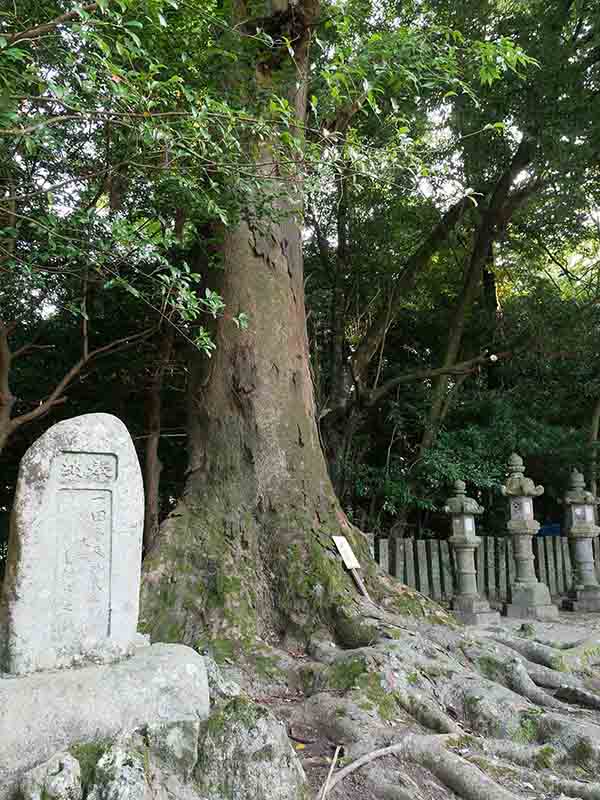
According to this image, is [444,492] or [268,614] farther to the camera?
[444,492]

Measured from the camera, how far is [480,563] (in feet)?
34.6

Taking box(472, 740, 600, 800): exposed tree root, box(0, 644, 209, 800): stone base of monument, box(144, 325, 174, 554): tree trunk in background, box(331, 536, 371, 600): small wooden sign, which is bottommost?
box(472, 740, 600, 800): exposed tree root

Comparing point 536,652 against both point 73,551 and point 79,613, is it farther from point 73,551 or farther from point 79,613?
point 73,551

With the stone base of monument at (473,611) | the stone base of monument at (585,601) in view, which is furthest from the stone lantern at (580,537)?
the stone base of monument at (473,611)

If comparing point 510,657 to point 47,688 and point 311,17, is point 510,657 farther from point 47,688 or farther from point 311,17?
point 311,17

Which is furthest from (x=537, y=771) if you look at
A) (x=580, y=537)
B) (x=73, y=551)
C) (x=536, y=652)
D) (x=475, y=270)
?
(x=475, y=270)

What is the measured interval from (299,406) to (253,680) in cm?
257

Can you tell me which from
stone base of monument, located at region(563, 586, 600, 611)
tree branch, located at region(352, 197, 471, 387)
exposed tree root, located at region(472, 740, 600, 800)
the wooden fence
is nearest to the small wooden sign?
exposed tree root, located at region(472, 740, 600, 800)

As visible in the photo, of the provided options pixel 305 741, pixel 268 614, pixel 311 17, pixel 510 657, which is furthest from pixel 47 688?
pixel 311 17

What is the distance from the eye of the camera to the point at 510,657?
16.8 ft

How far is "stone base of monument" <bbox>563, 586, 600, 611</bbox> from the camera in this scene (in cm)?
1009

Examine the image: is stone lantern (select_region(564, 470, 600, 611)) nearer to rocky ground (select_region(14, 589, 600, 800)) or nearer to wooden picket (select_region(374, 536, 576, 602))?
wooden picket (select_region(374, 536, 576, 602))

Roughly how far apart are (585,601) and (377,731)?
7601 mm

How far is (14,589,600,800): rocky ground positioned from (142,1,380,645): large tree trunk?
0.42m
